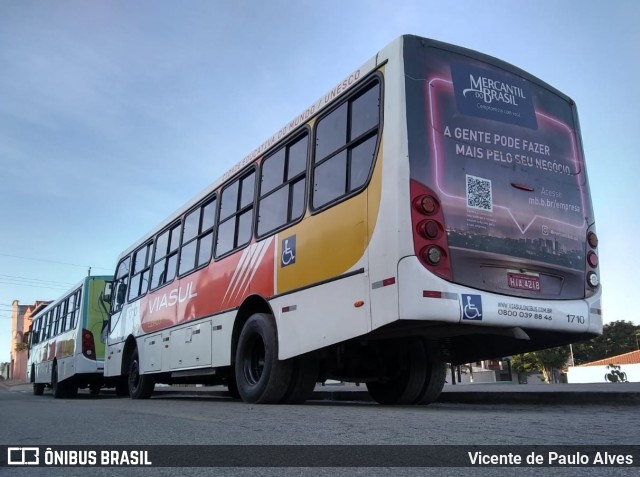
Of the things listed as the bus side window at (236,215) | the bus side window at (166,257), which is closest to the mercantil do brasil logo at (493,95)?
the bus side window at (236,215)

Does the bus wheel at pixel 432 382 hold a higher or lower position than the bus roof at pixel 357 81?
lower

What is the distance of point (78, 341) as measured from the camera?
14812 millimetres

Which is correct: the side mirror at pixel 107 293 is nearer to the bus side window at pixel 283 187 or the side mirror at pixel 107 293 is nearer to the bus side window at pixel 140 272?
the bus side window at pixel 140 272

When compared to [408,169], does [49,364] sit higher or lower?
lower

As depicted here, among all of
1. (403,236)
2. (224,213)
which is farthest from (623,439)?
(224,213)

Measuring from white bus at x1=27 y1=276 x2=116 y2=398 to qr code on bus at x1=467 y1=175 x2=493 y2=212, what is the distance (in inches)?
460

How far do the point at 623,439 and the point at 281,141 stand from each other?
492 cm

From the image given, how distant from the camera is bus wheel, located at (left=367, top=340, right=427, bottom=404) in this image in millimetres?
6938

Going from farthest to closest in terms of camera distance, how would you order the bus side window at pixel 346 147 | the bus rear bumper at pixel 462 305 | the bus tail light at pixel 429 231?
the bus side window at pixel 346 147
the bus tail light at pixel 429 231
the bus rear bumper at pixel 462 305

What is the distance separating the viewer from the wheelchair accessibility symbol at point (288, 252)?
6602 mm

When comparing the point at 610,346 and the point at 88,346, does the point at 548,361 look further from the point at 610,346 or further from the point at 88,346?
the point at 88,346

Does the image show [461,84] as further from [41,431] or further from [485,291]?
[41,431]

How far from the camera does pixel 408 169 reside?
5.24 metres

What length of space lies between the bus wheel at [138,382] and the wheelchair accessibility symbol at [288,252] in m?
5.42
